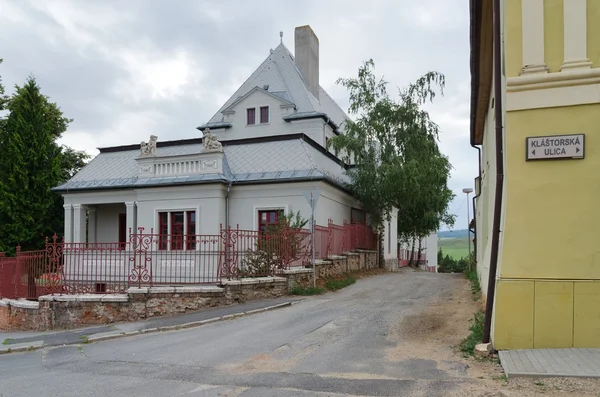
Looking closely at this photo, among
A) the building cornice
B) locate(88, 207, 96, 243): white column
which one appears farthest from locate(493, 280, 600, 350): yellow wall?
locate(88, 207, 96, 243): white column

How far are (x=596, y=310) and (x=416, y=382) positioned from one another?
9.39ft

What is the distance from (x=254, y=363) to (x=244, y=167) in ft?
46.5

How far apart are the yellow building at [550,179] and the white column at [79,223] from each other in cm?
2036

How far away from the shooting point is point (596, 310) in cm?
705

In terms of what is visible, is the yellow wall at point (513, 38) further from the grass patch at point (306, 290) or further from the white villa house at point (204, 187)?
the white villa house at point (204, 187)

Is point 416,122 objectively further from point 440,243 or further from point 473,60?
point 440,243

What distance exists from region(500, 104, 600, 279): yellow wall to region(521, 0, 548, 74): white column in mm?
666

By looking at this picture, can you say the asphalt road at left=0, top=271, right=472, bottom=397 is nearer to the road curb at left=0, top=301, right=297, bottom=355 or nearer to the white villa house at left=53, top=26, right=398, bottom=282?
the road curb at left=0, top=301, right=297, bottom=355

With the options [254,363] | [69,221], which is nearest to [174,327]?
[254,363]

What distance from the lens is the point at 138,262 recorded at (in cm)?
1522

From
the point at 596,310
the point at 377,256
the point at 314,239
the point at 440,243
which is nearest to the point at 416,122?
the point at 377,256

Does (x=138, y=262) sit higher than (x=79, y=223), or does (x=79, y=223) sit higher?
(x=79, y=223)

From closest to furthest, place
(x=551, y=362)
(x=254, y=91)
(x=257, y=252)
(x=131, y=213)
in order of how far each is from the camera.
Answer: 1. (x=551, y=362)
2. (x=257, y=252)
3. (x=131, y=213)
4. (x=254, y=91)

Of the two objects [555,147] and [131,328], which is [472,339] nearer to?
[555,147]
